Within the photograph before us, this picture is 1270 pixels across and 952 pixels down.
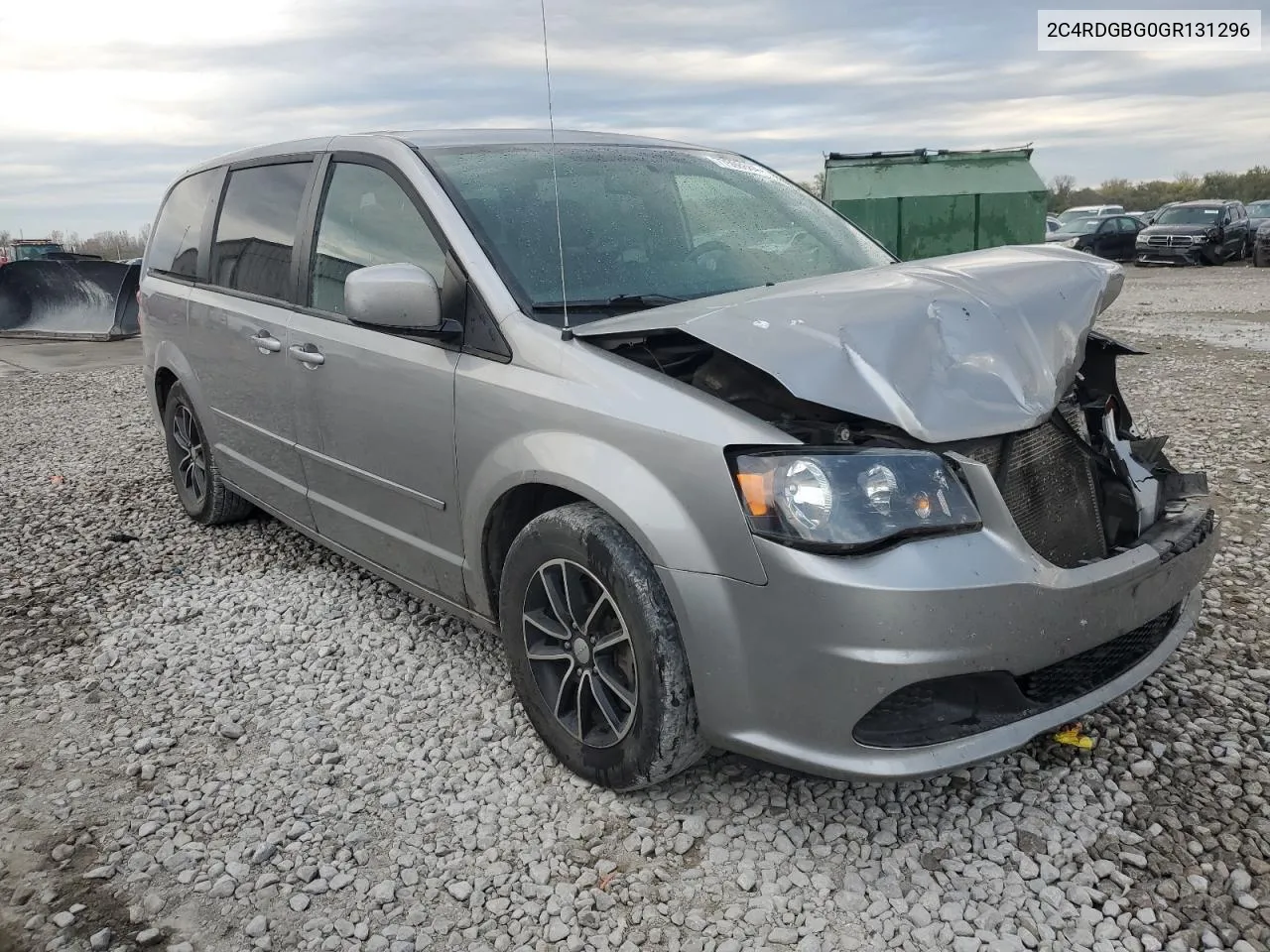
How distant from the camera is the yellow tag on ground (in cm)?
286

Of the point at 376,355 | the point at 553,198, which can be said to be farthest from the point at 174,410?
the point at 553,198

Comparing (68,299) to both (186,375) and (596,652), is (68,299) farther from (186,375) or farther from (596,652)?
(596,652)

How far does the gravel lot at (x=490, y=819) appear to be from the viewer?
2.29 m

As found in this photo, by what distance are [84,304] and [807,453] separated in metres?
17.1

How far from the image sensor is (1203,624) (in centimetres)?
366

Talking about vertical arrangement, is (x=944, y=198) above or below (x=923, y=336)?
above

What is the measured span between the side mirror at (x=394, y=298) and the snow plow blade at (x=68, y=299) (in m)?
14.7

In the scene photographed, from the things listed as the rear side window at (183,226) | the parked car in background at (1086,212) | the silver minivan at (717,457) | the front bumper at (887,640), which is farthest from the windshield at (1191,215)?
the front bumper at (887,640)

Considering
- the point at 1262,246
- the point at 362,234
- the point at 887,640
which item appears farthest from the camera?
the point at 1262,246

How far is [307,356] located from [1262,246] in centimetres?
2535

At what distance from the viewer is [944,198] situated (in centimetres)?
1486

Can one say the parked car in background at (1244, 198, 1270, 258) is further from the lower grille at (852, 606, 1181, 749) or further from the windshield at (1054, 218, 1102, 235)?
the lower grille at (852, 606, 1181, 749)

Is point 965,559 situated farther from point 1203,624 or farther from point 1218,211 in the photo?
point 1218,211

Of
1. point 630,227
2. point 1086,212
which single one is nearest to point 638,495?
point 630,227
